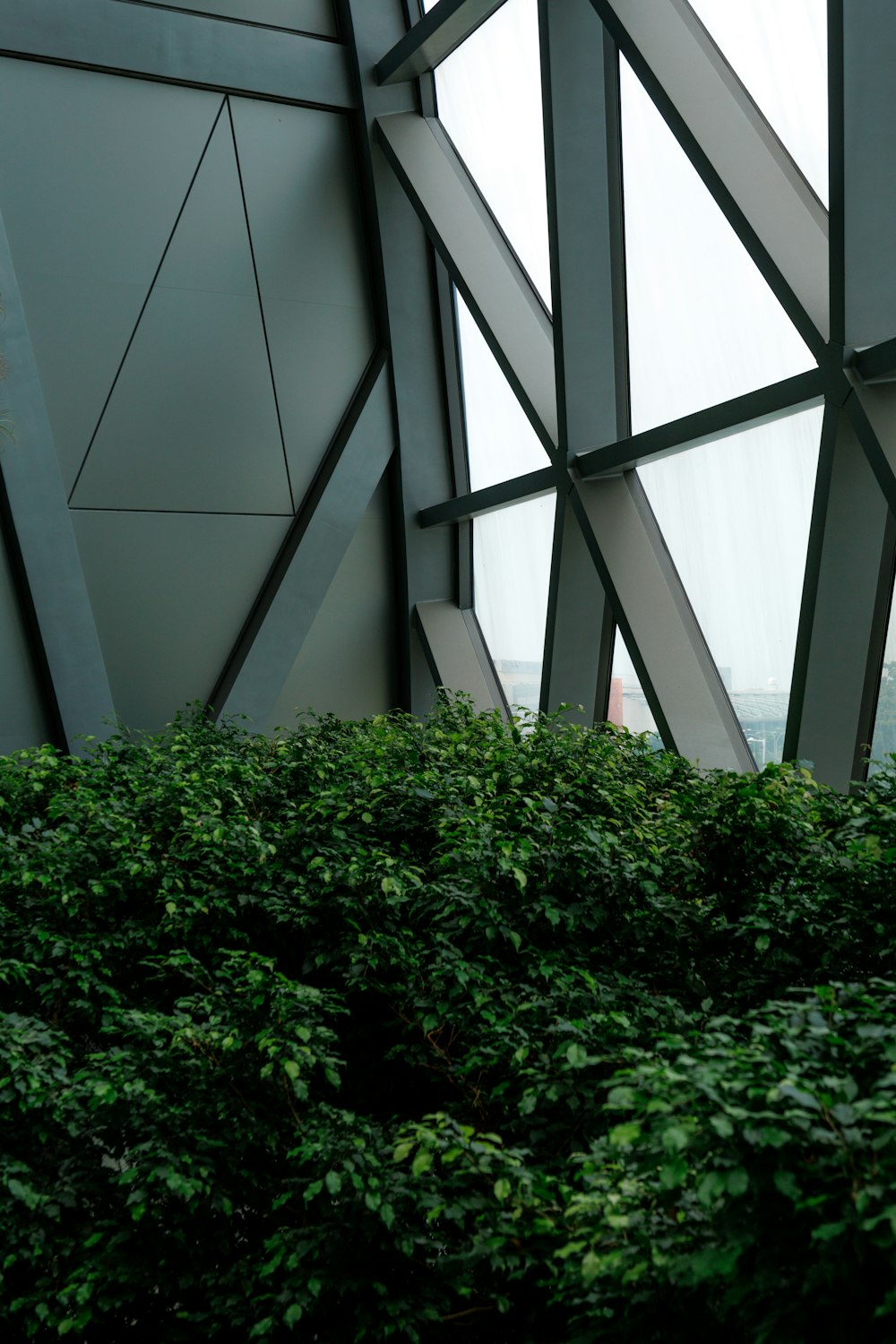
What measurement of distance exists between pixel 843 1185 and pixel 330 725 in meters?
6.91

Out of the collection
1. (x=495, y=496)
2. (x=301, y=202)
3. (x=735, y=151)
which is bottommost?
(x=735, y=151)

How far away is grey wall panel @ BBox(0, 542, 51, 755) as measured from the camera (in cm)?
1112

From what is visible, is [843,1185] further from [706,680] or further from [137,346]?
[137,346]

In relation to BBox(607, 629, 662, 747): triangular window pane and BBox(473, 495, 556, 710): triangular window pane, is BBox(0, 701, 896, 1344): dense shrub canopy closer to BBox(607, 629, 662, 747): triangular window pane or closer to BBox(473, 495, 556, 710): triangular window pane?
BBox(607, 629, 662, 747): triangular window pane

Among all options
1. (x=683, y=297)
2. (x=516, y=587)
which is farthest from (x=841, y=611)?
(x=516, y=587)

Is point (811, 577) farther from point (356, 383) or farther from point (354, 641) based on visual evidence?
point (356, 383)

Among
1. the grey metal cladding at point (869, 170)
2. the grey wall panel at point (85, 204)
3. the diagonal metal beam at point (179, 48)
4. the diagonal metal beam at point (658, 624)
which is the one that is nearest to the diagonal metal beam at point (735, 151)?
the grey metal cladding at point (869, 170)

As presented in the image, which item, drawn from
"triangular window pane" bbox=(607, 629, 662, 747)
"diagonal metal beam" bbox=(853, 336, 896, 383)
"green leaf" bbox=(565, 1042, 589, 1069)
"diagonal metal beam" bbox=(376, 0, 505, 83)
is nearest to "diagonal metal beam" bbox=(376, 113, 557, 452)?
"diagonal metal beam" bbox=(376, 0, 505, 83)

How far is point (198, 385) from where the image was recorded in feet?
39.7

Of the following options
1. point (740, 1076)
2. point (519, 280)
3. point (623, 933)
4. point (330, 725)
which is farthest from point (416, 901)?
point (519, 280)

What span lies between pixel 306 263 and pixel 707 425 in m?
6.58

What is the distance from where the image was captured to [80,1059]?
4.55 m

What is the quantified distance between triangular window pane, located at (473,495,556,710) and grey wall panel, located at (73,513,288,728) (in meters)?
2.72

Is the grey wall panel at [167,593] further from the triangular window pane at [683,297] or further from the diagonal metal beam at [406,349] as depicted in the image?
the triangular window pane at [683,297]
